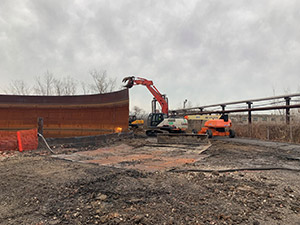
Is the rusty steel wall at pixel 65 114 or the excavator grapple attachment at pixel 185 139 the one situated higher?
the rusty steel wall at pixel 65 114

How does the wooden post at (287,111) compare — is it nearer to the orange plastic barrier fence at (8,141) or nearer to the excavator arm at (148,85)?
the excavator arm at (148,85)

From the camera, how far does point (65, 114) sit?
14125 mm

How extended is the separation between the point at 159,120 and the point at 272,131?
7.52 metres

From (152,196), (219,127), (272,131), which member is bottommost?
(152,196)

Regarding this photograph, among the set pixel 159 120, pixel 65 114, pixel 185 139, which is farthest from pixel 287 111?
pixel 65 114

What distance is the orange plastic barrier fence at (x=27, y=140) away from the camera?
859 cm

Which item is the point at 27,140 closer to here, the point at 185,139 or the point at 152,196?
the point at 185,139

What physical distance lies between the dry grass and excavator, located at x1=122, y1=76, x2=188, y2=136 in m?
3.81

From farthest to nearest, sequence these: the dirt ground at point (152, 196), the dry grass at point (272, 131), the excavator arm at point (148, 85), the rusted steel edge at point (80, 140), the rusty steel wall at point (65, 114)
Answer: the excavator arm at point (148, 85) → the rusty steel wall at point (65, 114) → the dry grass at point (272, 131) → the rusted steel edge at point (80, 140) → the dirt ground at point (152, 196)

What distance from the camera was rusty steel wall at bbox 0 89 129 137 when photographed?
45.3 feet

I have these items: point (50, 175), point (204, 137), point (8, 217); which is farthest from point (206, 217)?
point (204, 137)

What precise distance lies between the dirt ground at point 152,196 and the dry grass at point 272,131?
6431mm

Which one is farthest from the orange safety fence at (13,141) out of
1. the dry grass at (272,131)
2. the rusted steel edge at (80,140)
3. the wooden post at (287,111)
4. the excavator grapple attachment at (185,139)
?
the wooden post at (287,111)

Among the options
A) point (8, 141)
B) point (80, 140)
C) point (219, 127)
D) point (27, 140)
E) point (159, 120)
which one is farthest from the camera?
point (159, 120)
